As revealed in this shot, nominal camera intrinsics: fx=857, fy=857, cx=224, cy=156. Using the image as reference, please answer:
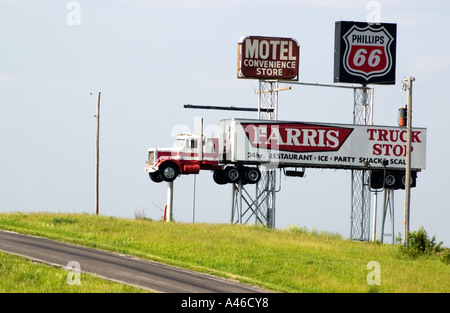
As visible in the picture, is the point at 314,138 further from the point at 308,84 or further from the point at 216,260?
the point at 216,260

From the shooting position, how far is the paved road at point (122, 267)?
2753 centimetres

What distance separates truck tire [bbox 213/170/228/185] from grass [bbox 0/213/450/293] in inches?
123

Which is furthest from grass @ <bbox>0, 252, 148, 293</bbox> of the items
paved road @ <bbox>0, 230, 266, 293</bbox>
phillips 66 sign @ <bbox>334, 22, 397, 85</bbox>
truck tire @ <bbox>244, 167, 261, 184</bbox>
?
phillips 66 sign @ <bbox>334, 22, 397, 85</bbox>

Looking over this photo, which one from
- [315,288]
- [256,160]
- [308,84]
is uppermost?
[308,84]

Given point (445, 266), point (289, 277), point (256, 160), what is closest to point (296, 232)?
point (256, 160)

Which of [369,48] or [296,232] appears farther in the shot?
[369,48]

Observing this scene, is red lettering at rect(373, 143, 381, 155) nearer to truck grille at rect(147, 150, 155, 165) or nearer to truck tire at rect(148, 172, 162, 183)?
truck tire at rect(148, 172, 162, 183)

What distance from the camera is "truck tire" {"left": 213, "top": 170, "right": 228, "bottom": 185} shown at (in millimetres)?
48062

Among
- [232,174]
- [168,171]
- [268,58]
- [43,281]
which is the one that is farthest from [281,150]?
[43,281]

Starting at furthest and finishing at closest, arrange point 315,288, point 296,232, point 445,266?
point 296,232, point 445,266, point 315,288

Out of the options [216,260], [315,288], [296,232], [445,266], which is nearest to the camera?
[315,288]

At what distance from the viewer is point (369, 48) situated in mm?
50906

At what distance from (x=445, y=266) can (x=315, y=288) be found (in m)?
9.42

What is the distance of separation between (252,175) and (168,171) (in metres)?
4.97
